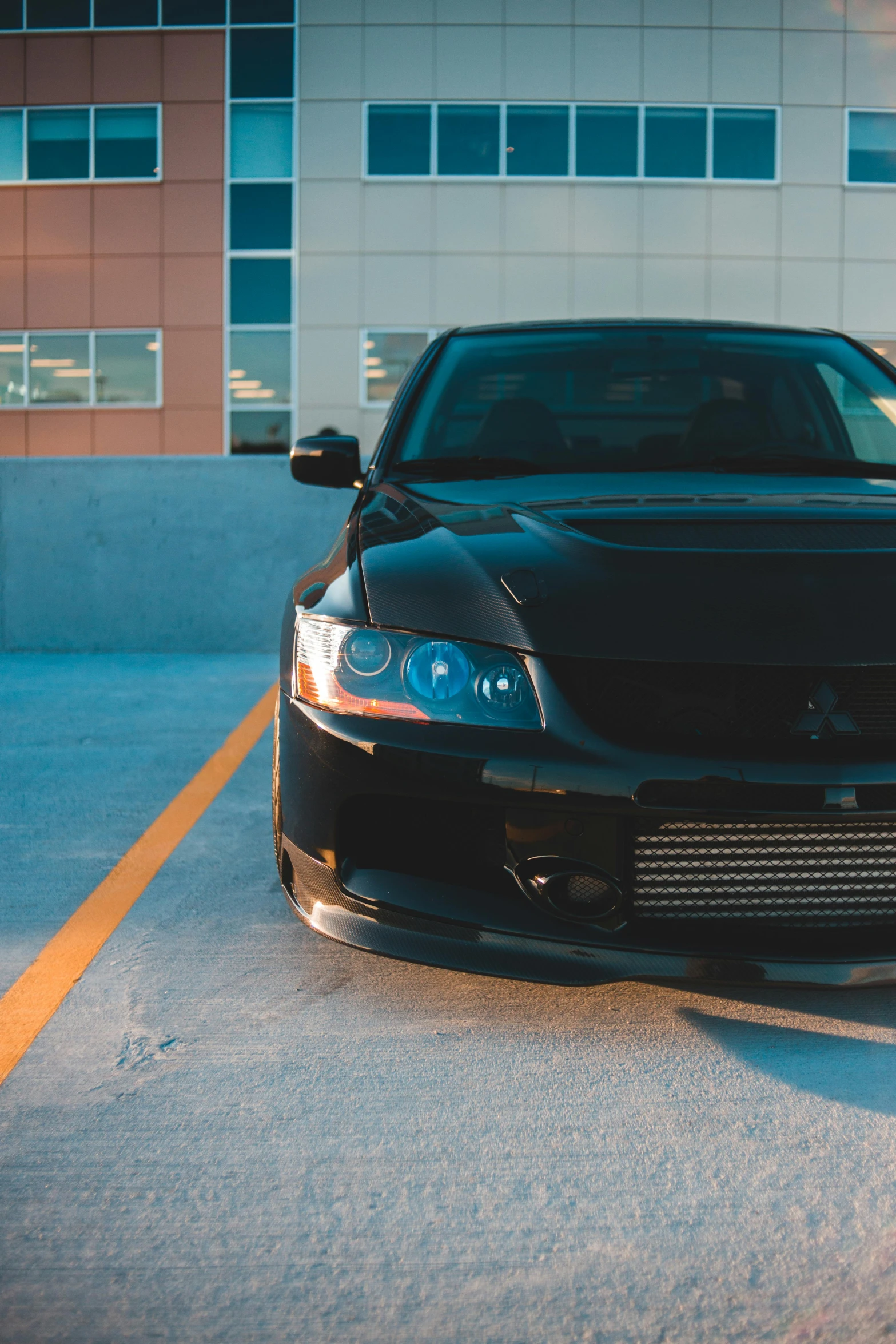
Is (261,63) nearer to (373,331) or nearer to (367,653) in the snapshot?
(373,331)

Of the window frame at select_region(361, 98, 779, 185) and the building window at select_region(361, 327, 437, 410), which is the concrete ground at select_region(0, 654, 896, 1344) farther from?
the window frame at select_region(361, 98, 779, 185)

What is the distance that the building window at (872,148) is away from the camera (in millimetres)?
17891

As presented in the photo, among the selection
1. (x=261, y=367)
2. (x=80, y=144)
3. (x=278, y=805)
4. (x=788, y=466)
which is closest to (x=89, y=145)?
(x=80, y=144)

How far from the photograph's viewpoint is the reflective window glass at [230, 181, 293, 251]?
58.3ft

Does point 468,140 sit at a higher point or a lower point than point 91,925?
higher

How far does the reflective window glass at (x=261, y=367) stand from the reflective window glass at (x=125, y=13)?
5.10 m

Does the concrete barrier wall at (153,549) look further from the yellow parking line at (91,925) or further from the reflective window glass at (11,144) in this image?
the reflective window glass at (11,144)

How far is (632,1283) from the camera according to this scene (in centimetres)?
152

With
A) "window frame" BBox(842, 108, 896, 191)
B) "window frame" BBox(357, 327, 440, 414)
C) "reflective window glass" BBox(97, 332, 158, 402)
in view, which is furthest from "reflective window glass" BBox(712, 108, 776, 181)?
"reflective window glass" BBox(97, 332, 158, 402)

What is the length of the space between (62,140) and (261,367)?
5.00 m

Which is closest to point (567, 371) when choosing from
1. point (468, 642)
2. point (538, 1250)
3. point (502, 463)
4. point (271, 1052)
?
point (502, 463)

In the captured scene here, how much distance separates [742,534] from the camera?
226 cm

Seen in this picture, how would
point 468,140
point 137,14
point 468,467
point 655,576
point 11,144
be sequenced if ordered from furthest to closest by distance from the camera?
point 11,144
point 137,14
point 468,140
point 468,467
point 655,576

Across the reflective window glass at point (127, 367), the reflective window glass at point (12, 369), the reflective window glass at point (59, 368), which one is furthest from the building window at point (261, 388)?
the reflective window glass at point (12, 369)
